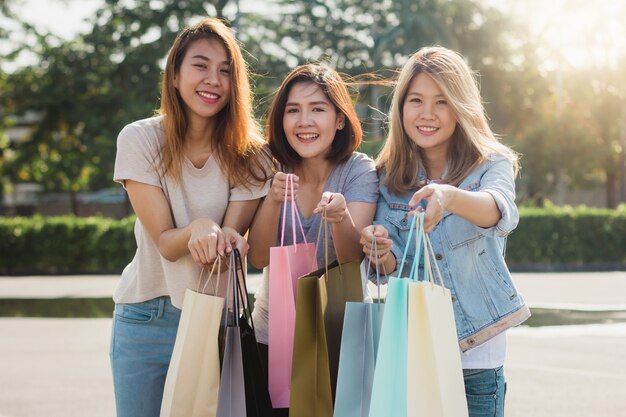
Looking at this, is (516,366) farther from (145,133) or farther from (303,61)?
(303,61)

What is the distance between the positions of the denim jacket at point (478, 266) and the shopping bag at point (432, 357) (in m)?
0.44

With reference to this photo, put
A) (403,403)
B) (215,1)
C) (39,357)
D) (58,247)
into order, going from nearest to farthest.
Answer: (403,403), (39,357), (58,247), (215,1)

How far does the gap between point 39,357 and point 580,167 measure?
24.8 metres

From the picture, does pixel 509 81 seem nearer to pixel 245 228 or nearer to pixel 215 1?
pixel 215 1

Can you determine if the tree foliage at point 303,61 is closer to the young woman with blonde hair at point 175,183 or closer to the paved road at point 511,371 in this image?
the paved road at point 511,371

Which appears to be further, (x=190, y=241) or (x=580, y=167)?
(x=580, y=167)

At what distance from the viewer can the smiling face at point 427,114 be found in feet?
8.85

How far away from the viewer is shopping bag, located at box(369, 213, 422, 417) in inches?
83.7

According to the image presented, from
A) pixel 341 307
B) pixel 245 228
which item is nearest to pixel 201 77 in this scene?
pixel 245 228

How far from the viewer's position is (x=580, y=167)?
28969mm

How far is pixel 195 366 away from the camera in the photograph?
2.38 m

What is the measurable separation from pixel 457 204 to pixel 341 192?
592mm

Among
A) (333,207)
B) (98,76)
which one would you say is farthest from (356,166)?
(98,76)

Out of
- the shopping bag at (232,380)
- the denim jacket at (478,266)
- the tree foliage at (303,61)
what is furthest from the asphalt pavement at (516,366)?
the tree foliage at (303,61)
